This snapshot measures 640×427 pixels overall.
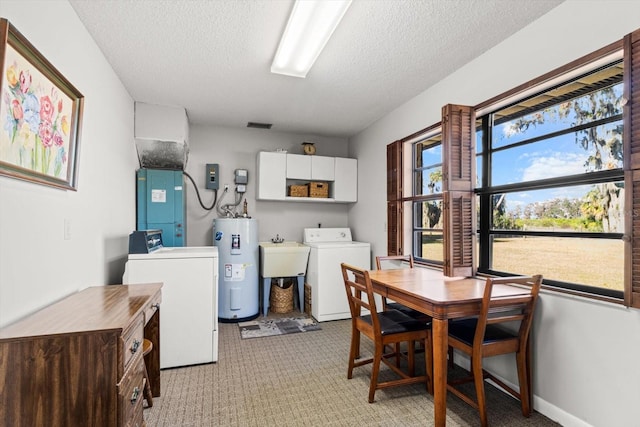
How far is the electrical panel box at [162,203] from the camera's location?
3.65 metres

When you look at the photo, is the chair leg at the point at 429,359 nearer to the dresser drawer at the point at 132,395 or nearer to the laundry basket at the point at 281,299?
the dresser drawer at the point at 132,395

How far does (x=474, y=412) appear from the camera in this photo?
2.13m

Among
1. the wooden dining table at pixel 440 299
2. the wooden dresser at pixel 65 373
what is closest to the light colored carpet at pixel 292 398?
the wooden dining table at pixel 440 299

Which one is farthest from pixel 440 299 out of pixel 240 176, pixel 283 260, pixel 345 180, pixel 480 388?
pixel 240 176

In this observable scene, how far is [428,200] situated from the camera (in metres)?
3.47

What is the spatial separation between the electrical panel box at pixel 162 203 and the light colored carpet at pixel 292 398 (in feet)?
5.07

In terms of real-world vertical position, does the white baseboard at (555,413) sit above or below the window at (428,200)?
below

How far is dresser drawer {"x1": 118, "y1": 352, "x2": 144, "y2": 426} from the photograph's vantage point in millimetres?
1316

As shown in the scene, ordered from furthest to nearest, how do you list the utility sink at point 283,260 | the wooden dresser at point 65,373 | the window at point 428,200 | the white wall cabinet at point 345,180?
the white wall cabinet at point 345,180
the utility sink at point 283,260
the window at point 428,200
the wooden dresser at point 65,373

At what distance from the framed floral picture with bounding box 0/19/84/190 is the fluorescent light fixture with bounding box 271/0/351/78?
139 centimetres

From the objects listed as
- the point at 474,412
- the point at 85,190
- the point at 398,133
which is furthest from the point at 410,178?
the point at 85,190

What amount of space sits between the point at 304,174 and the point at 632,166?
11.6 feet

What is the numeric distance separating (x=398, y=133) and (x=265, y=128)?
196 centimetres

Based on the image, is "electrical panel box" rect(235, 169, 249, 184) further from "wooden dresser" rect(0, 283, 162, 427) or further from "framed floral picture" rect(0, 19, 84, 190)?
"wooden dresser" rect(0, 283, 162, 427)
